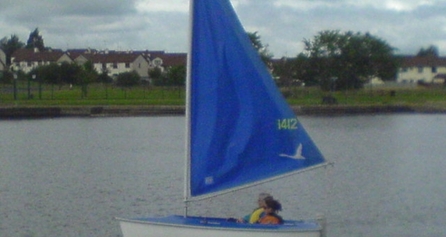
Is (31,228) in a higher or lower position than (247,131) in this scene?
lower

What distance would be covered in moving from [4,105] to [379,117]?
3080cm

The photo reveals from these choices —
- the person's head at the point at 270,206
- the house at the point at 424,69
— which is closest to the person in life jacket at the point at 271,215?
the person's head at the point at 270,206

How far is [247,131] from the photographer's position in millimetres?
15984

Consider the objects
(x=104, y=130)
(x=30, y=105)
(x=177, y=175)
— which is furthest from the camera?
(x=30, y=105)

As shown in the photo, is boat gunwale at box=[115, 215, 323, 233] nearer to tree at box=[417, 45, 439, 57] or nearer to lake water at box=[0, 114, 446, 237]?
lake water at box=[0, 114, 446, 237]

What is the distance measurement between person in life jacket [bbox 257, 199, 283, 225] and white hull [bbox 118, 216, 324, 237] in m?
0.16

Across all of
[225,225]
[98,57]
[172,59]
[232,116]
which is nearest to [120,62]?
[98,57]

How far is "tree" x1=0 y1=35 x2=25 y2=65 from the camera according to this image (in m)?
187

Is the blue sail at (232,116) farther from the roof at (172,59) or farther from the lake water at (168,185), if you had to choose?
the roof at (172,59)

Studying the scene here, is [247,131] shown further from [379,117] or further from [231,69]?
[379,117]

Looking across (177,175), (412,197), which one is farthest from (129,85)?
(412,197)

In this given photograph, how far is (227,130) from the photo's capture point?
52.1 feet

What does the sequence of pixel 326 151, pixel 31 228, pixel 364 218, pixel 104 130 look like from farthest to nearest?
pixel 104 130, pixel 326 151, pixel 364 218, pixel 31 228

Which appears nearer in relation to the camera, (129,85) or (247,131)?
(247,131)
